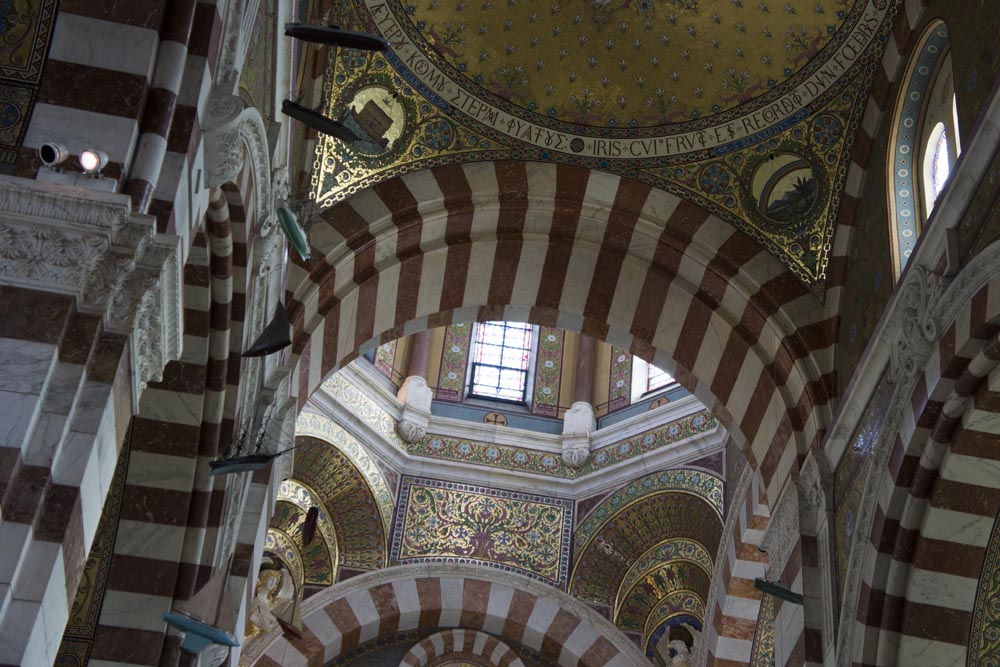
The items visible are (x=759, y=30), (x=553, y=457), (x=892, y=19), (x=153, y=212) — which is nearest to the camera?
(x=153, y=212)

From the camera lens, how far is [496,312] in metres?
9.34

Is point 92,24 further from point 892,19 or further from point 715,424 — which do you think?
point 715,424

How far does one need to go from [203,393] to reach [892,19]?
16.3 ft

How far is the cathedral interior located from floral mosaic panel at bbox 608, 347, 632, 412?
99 centimetres

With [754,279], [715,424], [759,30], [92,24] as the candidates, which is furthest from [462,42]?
[715,424]

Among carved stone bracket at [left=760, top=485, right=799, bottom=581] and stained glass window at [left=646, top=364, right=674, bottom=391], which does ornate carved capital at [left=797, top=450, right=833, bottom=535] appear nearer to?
carved stone bracket at [left=760, top=485, right=799, bottom=581]

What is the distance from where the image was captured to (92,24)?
15.3 ft

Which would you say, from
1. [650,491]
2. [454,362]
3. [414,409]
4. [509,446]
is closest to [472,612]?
[509,446]

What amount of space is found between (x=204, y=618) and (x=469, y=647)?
22.6ft

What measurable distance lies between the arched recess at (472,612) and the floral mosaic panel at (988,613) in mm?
6380

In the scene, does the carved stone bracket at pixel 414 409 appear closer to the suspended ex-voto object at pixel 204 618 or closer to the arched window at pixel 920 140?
the suspended ex-voto object at pixel 204 618

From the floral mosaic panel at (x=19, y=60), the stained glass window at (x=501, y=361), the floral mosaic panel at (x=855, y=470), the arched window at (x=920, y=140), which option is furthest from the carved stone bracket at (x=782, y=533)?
the stained glass window at (x=501, y=361)

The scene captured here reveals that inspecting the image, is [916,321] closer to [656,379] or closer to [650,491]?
[650,491]

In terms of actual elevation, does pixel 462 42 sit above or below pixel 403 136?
above
